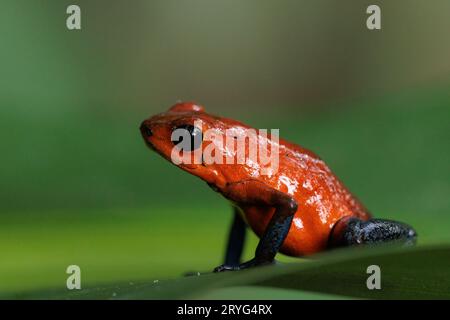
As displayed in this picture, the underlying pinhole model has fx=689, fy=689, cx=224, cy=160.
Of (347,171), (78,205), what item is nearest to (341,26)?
(347,171)

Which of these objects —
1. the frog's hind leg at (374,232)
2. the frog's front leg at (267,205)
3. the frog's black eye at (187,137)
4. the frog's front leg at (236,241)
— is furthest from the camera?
the frog's front leg at (236,241)

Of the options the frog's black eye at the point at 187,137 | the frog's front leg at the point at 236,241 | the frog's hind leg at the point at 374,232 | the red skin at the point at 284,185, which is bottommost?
the frog's front leg at the point at 236,241

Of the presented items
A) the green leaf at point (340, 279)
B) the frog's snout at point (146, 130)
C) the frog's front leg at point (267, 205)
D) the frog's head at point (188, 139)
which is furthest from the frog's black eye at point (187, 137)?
the green leaf at point (340, 279)

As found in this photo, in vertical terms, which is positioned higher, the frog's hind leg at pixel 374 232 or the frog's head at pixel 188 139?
the frog's head at pixel 188 139

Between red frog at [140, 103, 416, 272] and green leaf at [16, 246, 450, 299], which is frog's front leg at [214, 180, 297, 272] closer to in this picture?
red frog at [140, 103, 416, 272]

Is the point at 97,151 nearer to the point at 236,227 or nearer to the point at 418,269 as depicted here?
the point at 236,227

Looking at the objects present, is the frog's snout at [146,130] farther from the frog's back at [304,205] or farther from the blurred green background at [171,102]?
the blurred green background at [171,102]

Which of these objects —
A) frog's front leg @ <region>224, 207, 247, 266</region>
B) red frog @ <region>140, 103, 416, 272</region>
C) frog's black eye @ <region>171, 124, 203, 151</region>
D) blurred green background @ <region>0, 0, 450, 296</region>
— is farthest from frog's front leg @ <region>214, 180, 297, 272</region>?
blurred green background @ <region>0, 0, 450, 296</region>

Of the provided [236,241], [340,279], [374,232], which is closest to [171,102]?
[236,241]
